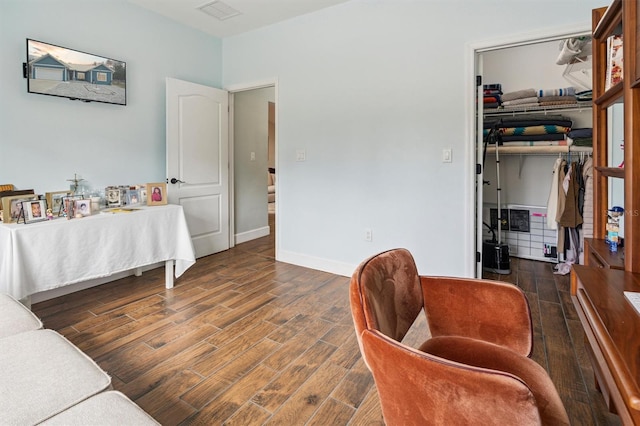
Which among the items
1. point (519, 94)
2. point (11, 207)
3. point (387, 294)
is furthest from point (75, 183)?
point (519, 94)

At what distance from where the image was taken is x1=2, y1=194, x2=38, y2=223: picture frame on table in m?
2.41

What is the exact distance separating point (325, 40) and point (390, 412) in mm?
3538

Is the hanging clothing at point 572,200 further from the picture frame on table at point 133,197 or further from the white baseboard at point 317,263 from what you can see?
the picture frame on table at point 133,197

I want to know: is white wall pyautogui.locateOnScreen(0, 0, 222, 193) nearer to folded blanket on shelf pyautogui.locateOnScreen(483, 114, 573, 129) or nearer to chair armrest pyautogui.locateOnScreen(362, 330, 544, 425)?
chair armrest pyautogui.locateOnScreen(362, 330, 544, 425)

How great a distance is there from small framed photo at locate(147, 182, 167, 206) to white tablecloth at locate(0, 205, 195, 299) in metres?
0.14

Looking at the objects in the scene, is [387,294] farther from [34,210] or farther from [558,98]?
[558,98]

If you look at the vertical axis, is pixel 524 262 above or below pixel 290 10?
below

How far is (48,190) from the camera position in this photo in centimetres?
299

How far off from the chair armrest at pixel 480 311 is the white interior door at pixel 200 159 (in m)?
3.24

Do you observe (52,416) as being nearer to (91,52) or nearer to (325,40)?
(91,52)

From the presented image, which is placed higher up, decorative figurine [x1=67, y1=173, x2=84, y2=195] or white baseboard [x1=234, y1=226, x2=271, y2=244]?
decorative figurine [x1=67, y1=173, x2=84, y2=195]

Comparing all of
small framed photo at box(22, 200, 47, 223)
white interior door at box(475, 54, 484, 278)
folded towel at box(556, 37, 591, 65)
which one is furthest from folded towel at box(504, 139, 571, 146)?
small framed photo at box(22, 200, 47, 223)

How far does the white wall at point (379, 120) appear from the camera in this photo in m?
2.97

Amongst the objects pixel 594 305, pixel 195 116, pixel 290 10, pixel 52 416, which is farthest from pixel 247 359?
pixel 290 10
